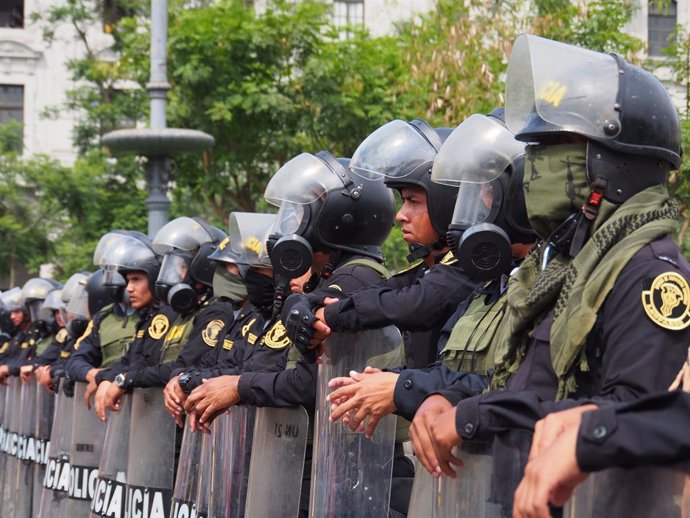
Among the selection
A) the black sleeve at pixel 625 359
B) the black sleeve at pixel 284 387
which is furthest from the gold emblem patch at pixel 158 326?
the black sleeve at pixel 625 359

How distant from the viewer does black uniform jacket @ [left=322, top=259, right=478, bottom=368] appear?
463cm

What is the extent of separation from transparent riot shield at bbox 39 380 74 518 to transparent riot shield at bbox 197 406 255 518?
2591mm

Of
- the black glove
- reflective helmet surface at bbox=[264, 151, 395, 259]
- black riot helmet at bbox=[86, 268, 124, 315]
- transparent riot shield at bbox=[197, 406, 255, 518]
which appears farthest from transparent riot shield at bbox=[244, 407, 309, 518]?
black riot helmet at bbox=[86, 268, 124, 315]

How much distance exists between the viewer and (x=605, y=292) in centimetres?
293

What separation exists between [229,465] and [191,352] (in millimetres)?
1916

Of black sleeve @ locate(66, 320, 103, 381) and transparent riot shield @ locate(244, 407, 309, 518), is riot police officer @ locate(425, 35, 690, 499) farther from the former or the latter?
black sleeve @ locate(66, 320, 103, 381)

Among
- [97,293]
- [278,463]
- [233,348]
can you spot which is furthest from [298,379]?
[97,293]

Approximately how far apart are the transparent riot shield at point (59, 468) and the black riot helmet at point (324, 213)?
10.5 ft

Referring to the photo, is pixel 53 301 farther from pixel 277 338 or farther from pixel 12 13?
pixel 12 13

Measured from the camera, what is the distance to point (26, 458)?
10.6m

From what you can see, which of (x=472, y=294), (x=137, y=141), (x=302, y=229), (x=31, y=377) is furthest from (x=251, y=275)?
(x=137, y=141)

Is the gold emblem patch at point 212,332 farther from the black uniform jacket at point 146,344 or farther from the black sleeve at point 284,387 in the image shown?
the black sleeve at point 284,387

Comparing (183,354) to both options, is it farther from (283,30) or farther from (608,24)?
(283,30)

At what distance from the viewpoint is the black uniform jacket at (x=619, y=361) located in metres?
2.82
